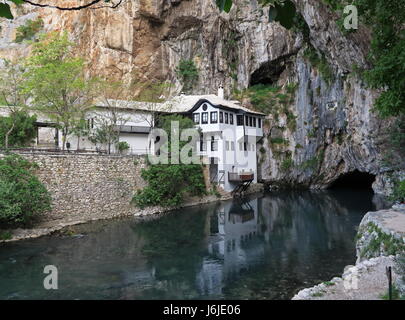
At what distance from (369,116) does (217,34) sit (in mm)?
23210

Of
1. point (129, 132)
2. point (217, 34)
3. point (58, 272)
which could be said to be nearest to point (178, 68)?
point (217, 34)

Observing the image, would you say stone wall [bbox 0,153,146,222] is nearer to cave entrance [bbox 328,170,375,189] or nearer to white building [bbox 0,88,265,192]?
white building [bbox 0,88,265,192]

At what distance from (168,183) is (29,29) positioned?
32.7 meters

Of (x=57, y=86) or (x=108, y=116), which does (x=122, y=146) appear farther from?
(x=57, y=86)

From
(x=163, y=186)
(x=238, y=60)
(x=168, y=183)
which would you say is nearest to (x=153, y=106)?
(x=168, y=183)

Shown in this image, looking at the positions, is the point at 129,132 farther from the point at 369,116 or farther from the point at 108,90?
the point at 369,116

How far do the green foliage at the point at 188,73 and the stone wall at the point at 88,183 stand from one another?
60.1ft

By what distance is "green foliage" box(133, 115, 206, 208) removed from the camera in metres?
24.9

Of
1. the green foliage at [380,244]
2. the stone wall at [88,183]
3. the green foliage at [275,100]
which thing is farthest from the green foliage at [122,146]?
the green foliage at [380,244]

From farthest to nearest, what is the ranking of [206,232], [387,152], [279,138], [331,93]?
[279,138], [331,93], [387,152], [206,232]

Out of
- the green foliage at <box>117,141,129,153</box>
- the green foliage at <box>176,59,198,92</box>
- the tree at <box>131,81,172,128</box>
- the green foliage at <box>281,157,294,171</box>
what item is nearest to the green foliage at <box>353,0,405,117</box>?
the tree at <box>131,81,172,128</box>

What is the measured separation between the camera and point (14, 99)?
23781mm
